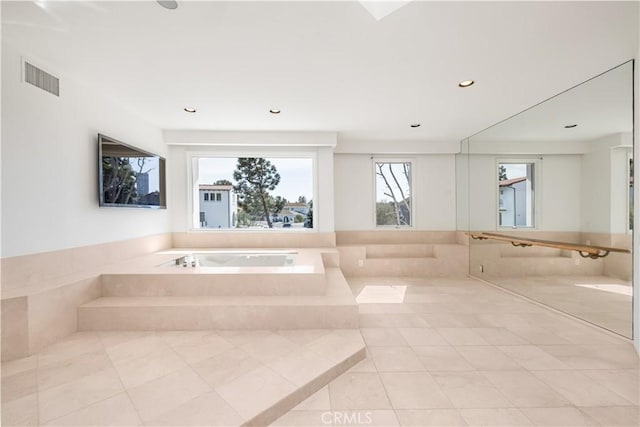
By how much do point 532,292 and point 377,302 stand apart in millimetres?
2246

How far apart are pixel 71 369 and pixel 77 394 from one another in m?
0.38

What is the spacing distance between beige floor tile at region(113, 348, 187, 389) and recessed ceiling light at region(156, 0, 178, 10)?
246 cm

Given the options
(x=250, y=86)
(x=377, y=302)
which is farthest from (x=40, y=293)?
(x=377, y=302)

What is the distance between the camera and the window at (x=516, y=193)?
398 cm

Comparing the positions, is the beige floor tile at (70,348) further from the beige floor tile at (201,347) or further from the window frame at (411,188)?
the window frame at (411,188)

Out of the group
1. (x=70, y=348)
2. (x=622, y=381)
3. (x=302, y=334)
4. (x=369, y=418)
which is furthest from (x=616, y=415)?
(x=70, y=348)

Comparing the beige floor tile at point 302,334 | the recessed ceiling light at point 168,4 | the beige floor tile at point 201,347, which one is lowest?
the beige floor tile at point 302,334

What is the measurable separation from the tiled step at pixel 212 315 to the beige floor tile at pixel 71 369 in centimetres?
44

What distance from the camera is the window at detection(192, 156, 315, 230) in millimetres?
5031

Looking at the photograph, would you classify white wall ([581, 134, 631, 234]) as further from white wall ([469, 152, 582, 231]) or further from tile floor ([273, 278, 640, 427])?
tile floor ([273, 278, 640, 427])

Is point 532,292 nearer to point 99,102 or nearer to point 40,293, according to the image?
point 40,293

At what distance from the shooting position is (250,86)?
2.89 metres

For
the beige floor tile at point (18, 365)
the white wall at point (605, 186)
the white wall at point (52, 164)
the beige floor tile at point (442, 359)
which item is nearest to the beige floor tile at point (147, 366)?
the beige floor tile at point (18, 365)

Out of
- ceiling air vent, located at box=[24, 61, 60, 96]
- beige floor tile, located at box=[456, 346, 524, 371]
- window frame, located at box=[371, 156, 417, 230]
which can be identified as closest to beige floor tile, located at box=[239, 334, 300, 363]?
beige floor tile, located at box=[456, 346, 524, 371]
